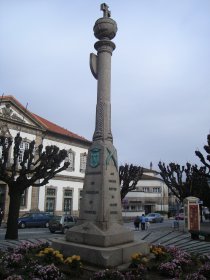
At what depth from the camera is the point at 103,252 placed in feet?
23.0

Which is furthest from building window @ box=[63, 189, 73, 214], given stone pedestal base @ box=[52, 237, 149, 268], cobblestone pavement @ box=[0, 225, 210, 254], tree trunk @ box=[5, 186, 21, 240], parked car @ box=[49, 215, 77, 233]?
stone pedestal base @ box=[52, 237, 149, 268]

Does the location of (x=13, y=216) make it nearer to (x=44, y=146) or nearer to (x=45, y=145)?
(x=45, y=145)

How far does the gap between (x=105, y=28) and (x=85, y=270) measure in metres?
6.81

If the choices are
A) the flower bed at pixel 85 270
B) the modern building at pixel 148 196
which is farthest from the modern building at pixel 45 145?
the flower bed at pixel 85 270

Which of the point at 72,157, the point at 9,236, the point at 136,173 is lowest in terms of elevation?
the point at 9,236

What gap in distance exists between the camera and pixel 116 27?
978 centimetres

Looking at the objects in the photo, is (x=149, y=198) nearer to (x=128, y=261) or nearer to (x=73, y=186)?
(x=73, y=186)

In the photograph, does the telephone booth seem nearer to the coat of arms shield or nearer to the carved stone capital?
the coat of arms shield

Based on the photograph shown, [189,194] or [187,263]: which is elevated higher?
[189,194]

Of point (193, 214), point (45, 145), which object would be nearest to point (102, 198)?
point (193, 214)

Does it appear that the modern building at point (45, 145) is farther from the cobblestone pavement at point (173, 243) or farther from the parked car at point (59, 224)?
the cobblestone pavement at point (173, 243)

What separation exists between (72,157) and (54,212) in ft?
23.2

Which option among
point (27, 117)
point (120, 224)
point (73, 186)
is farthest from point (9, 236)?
point (73, 186)

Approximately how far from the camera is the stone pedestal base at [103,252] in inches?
275
